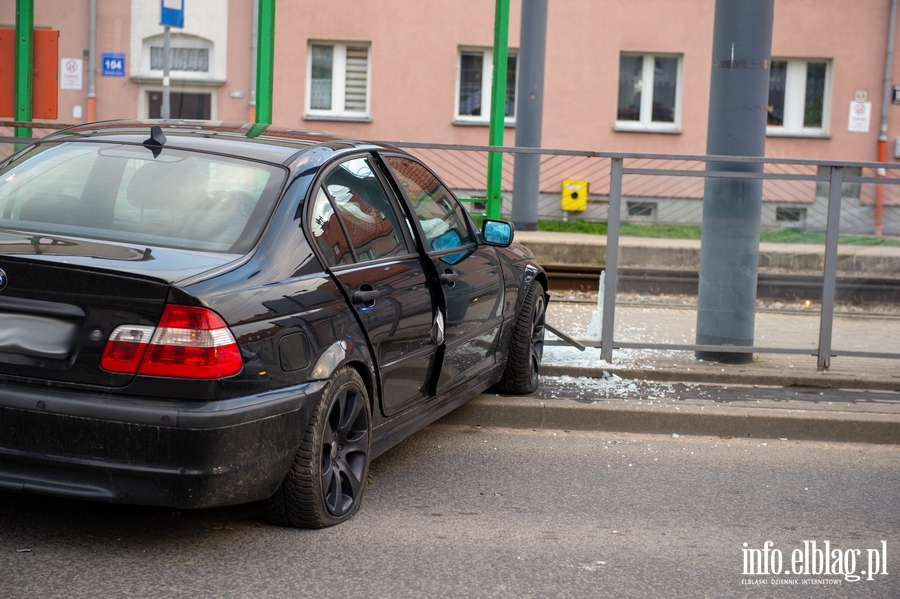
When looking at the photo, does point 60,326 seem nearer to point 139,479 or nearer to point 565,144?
point 139,479

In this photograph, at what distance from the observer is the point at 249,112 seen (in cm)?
1498

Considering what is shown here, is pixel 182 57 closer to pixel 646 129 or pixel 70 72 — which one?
pixel 70 72

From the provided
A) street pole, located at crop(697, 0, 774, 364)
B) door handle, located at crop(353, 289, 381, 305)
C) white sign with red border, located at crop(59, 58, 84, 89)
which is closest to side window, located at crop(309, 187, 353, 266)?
door handle, located at crop(353, 289, 381, 305)

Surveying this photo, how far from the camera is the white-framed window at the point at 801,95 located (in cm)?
2103

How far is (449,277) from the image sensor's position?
17.1 feet

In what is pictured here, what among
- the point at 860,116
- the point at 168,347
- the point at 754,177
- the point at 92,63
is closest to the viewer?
the point at 168,347

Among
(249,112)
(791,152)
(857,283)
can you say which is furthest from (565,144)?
(857,283)

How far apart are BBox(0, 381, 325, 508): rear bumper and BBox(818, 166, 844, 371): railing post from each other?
201 inches

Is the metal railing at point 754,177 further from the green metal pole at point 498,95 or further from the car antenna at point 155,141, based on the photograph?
the car antenna at point 155,141

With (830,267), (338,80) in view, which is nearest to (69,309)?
(830,267)

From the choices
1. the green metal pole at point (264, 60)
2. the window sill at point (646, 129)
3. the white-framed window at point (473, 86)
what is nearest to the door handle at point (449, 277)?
the green metal pole at point (264, 60)

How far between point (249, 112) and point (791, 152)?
37.2 feet

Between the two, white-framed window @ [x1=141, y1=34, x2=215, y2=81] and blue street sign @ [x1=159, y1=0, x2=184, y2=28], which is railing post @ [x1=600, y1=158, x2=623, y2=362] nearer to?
white-framed window @ [x1=141, y1=34, x2=215, y2=81]

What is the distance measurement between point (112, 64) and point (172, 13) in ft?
2.36
